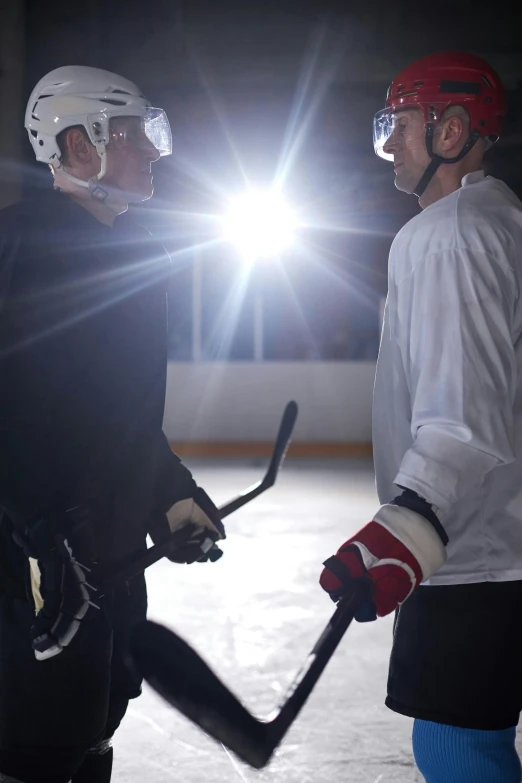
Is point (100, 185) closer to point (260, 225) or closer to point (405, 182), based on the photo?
point (405, 182)

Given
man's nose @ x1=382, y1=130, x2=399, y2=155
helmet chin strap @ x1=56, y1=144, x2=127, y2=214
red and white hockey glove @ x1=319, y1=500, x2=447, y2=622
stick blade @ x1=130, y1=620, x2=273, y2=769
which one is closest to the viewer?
stick blade @ x1=130, y1=620, x2=273, y2=769

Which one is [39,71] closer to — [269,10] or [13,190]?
[13,190]

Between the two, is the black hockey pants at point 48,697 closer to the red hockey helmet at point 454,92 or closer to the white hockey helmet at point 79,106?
the white hockey helmet at point 79,106

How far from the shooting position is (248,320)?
29.8 ft

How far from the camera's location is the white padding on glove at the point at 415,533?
852mm

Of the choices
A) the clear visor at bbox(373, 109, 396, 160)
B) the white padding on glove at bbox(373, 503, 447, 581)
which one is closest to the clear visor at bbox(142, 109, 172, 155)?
the clear visor at bbox(373, 109, 396, 160)

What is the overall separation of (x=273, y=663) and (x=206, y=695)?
75.9 inches

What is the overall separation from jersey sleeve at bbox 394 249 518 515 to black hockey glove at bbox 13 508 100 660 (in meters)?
0.54

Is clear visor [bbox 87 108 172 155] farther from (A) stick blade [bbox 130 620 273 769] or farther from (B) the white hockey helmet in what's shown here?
(A) stick blade [bbox 130 620 273 769]

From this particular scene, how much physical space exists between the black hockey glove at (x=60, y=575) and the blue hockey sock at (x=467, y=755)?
515mm

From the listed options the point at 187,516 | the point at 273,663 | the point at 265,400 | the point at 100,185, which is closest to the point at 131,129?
the point at 100,185

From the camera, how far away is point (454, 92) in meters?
1.21

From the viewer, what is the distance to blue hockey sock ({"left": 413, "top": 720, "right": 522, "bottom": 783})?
1028 mm

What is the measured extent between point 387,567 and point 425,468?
0.12 m
